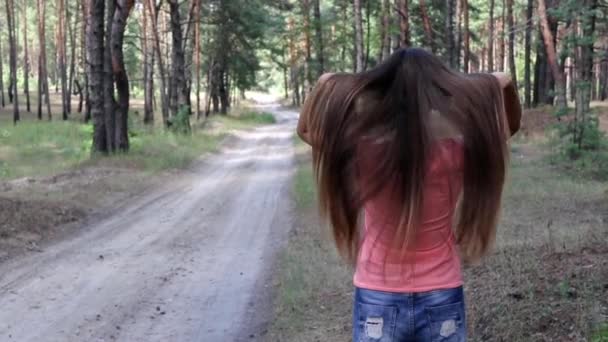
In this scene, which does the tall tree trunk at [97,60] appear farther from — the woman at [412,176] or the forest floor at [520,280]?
the woman at [412,176]

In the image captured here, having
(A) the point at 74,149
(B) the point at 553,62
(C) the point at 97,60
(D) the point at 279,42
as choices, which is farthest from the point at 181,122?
(D) the point at 279,42

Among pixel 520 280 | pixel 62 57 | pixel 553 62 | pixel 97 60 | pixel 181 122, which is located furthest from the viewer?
pixel 62 57

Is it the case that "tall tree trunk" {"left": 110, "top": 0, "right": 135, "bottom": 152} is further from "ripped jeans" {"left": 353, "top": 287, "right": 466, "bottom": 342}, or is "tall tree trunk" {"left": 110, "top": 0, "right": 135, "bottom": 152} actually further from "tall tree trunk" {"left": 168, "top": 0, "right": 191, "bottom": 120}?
"ripped jeans" {"left": 353, "top": 287, "right": 466, "bottom": 342}

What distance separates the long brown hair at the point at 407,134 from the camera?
2391 millimetres

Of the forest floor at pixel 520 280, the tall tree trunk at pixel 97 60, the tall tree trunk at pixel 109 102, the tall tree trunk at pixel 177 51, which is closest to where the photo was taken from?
the forest floor at pixel 520 280

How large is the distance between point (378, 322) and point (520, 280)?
162 inches

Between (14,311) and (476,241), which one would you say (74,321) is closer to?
(14,311)

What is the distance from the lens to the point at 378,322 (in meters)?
2.40

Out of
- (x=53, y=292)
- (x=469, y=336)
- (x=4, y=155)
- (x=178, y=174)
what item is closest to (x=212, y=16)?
(x=4, y=155)

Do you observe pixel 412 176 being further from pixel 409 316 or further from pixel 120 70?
pixel 120 70

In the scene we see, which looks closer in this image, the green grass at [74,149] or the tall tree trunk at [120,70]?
the green grass at [74,149]

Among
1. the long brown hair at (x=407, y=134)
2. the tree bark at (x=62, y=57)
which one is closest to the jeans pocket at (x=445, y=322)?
the long brown hair at (x=407, y=134)

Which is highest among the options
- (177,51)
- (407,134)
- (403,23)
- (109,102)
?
(403,23)

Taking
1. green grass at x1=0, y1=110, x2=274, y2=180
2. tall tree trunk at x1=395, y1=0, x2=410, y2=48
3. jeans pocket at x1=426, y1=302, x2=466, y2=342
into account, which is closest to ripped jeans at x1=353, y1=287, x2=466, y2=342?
jeans pocket at x1=426, y1=302, x2=466, y2=342
